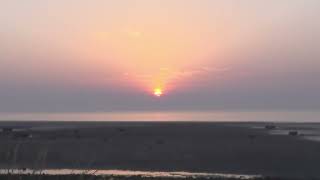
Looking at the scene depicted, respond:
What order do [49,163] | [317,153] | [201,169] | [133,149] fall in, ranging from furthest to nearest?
[133,149] → [317,153] → [49,163] → [201,169]

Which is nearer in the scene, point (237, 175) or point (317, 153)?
point (237, 175)

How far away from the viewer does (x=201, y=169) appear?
3119 cm

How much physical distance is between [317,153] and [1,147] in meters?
23.4

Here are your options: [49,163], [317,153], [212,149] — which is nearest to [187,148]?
[212,149]

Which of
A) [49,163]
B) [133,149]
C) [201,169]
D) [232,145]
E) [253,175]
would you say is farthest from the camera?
[232,145]

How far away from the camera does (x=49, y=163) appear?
111 feet

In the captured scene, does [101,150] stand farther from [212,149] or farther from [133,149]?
[212,149]

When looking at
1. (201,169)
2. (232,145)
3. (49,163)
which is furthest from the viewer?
(232,145)

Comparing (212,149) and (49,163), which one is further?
(212,149)

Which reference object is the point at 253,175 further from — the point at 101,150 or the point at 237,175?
the point at 101,150

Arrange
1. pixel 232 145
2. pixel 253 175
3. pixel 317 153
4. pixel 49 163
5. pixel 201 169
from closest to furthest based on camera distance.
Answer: pixel 253 175 → pixel 201 169 → pixel 49 163 → pixel 317 153 → pixel 232 145

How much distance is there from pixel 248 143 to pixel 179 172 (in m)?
20.4

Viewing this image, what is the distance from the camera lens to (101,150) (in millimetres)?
42125

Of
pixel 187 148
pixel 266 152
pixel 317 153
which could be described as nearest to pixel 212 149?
pixel 187 148
